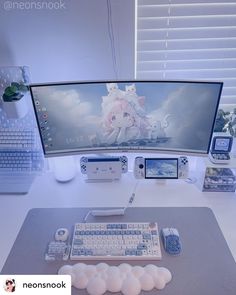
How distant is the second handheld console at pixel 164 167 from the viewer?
1180 millimetres

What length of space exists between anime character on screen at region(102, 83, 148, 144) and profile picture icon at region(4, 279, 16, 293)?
0.58m

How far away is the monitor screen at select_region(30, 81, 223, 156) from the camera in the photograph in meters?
1.00

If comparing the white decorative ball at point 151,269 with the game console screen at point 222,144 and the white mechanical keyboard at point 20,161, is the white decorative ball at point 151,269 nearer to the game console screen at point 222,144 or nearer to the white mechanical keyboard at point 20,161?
the game console screen at point 222,144

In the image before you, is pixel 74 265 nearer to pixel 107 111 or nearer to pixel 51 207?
pixel 51 207

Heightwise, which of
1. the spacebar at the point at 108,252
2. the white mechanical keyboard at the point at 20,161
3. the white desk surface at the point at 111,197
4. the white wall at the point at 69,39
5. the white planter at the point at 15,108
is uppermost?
the white wall at the point at 69,39

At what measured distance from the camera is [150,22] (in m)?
1.14

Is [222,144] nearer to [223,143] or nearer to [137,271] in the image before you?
[223,143]

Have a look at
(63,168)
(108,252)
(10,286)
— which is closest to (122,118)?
(63,168)

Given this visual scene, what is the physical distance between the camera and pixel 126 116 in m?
1.06

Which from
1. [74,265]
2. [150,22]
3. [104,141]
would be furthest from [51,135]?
[150,22]

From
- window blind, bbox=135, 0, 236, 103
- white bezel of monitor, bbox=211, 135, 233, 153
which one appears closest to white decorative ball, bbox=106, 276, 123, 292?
white bezel of monitor, bbox=211, 135, 233, 153

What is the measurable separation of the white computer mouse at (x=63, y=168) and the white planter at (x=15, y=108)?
240 mm

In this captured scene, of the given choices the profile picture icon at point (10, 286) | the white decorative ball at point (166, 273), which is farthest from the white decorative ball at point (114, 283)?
the profile picture icon at point (10, 286)

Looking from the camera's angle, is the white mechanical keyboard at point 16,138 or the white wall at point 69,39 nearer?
the white wall at point 69,39
